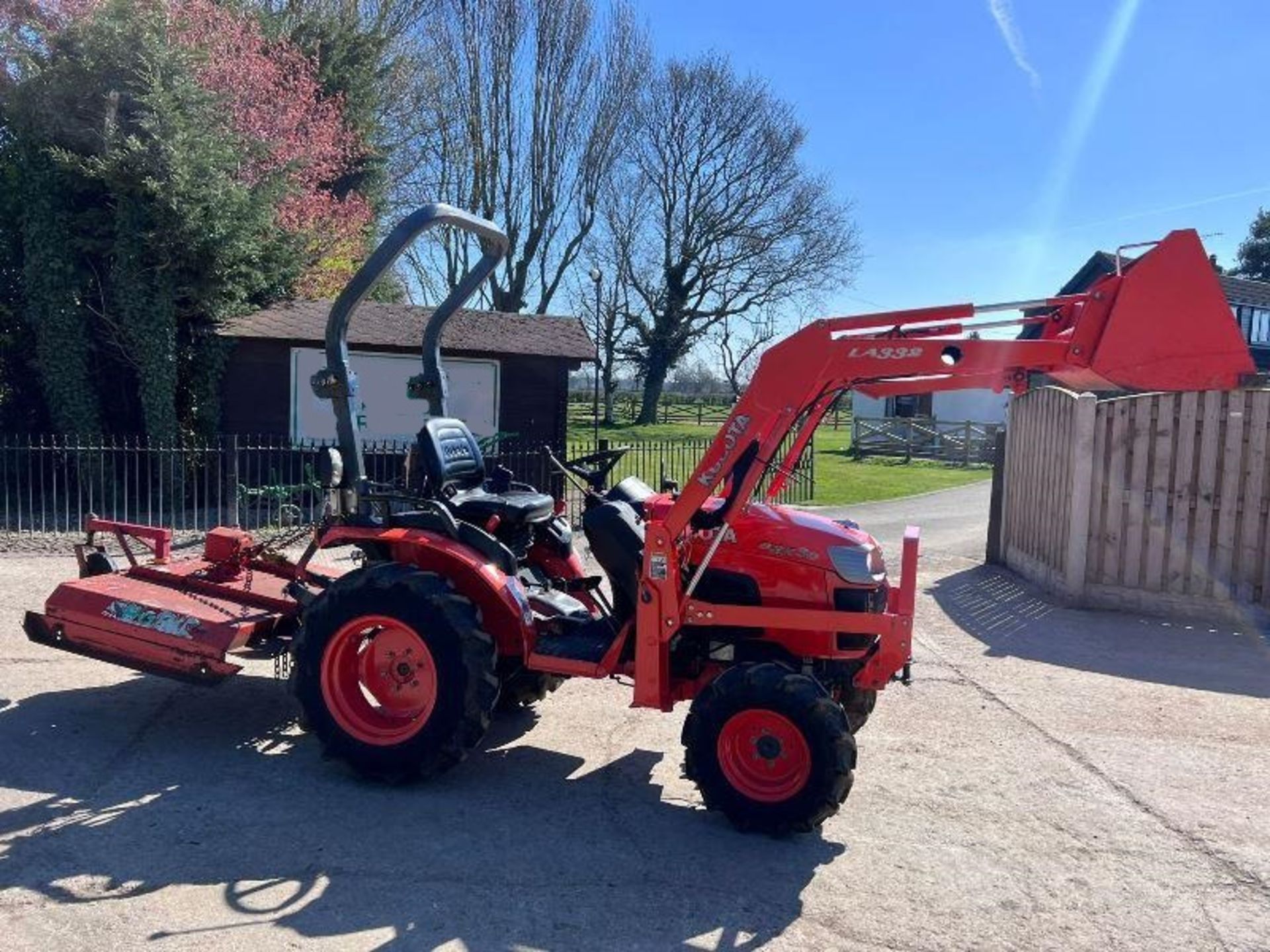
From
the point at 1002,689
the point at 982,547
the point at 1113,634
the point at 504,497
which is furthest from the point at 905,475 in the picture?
the point at 504,497

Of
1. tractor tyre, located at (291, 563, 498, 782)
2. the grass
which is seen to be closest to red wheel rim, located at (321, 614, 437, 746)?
tractor tyre, located at (291, 563, 498, 782)

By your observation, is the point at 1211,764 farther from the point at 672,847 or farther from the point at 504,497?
the point at 504,497

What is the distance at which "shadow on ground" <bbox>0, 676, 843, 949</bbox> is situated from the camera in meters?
3.45

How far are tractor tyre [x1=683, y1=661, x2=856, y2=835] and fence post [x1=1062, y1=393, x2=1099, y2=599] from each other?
18.2 ft

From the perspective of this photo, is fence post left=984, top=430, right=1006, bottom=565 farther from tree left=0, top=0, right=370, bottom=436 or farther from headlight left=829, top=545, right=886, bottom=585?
tree left=0, top=0, right=370, bottom=436

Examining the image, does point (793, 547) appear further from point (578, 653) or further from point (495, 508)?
point (495, 508)

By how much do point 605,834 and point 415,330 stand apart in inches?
472

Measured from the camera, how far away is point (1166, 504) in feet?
27.6

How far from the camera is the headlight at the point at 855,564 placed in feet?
14.0

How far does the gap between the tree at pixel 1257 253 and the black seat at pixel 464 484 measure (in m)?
55.7

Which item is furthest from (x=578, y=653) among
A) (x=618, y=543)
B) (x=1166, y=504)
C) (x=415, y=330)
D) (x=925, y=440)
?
(x=925, y=440)

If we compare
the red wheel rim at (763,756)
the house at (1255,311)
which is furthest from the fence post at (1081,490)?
the house at (1255,311)

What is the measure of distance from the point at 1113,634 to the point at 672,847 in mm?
5361

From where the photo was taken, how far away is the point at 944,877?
3852mm
